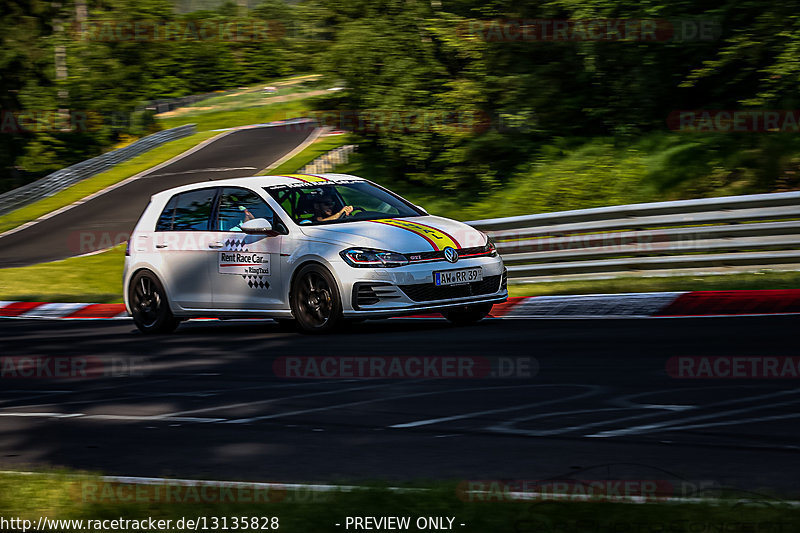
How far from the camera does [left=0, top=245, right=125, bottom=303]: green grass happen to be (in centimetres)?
1841

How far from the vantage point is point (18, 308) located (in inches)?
680

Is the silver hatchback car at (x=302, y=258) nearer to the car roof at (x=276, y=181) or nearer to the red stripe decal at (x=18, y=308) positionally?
the car roof at (x=276, y=181)

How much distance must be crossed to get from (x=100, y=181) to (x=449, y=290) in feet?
98.0

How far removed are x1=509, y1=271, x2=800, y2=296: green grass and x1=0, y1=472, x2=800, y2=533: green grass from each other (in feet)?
27.6

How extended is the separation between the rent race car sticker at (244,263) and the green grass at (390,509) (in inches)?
257

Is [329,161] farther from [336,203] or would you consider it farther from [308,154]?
[336,203]

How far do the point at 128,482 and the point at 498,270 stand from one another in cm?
675

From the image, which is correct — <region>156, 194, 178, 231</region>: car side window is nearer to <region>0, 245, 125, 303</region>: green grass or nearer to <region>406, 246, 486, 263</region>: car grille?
<region>406, 246, 486, 263</region>: car grille

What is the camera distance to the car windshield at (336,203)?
11977mm

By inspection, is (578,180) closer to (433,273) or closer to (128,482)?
(433,273)

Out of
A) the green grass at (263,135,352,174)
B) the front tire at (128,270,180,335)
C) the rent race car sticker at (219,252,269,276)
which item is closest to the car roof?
the rent race car sticker at (219,252,269,276)

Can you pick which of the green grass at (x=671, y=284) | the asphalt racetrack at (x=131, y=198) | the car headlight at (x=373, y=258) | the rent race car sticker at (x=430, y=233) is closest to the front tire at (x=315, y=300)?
the car headlight at (x=373, y=258)

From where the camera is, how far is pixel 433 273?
438 inches

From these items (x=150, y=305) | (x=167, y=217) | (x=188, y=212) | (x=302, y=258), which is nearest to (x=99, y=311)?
(x=150, y=305)
